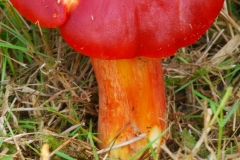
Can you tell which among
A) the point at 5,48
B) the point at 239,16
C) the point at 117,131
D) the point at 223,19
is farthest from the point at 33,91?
the point at 239,16

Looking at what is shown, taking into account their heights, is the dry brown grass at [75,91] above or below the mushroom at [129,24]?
below

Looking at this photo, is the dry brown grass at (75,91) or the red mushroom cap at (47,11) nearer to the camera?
the red mushroom cap at (47,11)

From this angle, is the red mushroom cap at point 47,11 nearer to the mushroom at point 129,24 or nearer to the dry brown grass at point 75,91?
the mushroom at point 129,24

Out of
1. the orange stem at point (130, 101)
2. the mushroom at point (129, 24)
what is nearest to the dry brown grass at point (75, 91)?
the orange stem at point (130, 101)

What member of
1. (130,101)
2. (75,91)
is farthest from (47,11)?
(75,91)

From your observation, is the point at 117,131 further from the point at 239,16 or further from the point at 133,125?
the point at 239,16

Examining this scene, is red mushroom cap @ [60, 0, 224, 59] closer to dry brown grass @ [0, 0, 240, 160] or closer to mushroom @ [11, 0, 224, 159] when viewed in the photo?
mushroom @ [11, 0, 224, 159]

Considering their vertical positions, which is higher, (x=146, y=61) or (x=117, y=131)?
(x=146, y=61)
